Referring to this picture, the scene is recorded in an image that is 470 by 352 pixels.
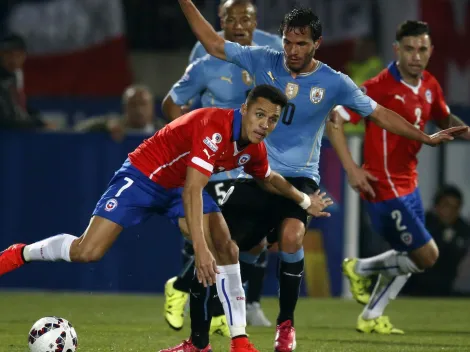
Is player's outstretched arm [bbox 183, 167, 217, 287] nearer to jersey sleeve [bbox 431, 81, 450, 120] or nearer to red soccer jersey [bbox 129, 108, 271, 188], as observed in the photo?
red soccer jersey [bbox 129, 108, 271, 188]

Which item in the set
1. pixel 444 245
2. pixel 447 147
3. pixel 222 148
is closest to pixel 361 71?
pixel 447 147

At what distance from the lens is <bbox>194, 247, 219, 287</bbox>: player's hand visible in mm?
7238

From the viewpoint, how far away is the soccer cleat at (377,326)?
1010 centimetres

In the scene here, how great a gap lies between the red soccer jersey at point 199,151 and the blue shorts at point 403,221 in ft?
7.59

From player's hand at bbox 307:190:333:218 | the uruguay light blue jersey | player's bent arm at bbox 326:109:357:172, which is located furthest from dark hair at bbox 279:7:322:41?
the uruguay light blue jersey

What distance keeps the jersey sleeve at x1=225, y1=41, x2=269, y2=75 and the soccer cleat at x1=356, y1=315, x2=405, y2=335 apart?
2.55 metres

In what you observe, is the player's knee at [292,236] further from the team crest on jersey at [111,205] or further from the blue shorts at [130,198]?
the team crest on jersey at [111,205]

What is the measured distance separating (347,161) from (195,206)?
2.46 meters

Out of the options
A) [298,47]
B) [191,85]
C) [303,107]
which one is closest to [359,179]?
[303,107]

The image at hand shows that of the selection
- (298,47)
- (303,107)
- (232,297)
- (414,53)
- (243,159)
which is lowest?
(232,297)

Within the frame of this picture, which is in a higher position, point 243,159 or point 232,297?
point 243,159

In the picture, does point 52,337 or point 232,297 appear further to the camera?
point 232,297

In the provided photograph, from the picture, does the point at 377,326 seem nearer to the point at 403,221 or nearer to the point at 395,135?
the point at 403,221

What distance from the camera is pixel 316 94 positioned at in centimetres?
864
